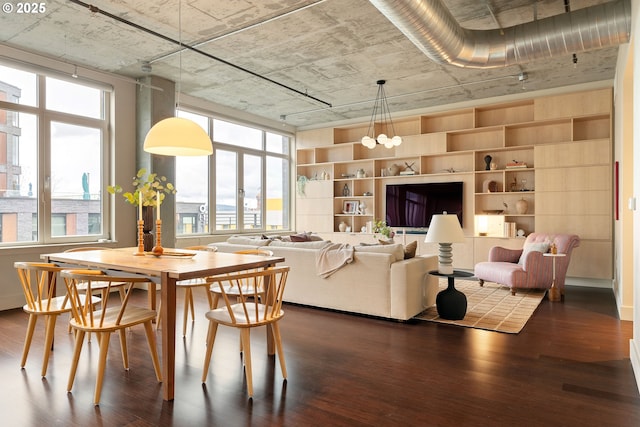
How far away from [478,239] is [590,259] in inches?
64.9

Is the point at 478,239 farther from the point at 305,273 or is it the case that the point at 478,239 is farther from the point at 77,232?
the point at 77,232

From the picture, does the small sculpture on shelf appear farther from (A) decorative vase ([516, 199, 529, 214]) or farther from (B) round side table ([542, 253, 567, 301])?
(B) round side table ([542, 253, 567, 301])

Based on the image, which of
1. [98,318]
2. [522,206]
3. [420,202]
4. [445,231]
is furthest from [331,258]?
[522,206]

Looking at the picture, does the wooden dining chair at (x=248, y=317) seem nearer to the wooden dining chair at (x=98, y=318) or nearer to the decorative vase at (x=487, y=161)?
the wooden dining chair at (x=98, y=318)

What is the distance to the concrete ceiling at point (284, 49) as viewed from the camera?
4211 mm

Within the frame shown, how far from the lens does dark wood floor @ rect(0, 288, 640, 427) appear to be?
2359 mm

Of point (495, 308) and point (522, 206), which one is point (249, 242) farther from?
point (522, 206)

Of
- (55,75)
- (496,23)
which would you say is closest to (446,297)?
(496,23)

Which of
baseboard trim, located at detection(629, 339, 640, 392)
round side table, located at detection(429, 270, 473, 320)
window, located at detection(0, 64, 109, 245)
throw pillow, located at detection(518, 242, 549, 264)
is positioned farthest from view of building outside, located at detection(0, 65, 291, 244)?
baseboard trim, located at detection(629, 339, 640, 392)

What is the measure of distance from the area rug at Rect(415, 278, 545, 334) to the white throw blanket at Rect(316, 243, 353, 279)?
1003mm

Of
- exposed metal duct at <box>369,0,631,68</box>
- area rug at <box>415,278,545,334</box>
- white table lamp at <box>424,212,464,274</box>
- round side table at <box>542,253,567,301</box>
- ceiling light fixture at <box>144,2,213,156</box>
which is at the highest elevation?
exposed metal duct at <box>369,0,631,68</box>

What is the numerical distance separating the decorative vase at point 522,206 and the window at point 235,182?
4903mm

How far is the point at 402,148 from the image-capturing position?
8.30 metres

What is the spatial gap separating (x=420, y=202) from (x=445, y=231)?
3.92 meters
